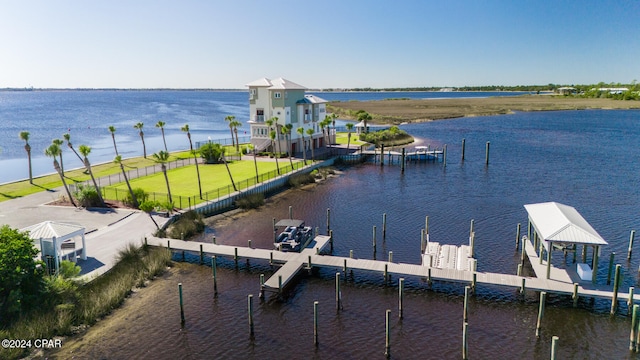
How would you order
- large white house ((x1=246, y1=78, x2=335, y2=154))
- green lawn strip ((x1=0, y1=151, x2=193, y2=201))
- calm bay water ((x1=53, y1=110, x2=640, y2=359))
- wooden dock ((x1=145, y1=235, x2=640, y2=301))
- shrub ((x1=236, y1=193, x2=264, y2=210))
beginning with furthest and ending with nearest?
large white house ((x1=246, y1=78, x2=335, y2=154)), green lawn strip ((x1=0, y1=151, x2=193, y2=201)), shrub ((x1=236, y1=193, x2=264, y2=210)), wooden dock ((x1=145, y1=235, x2=640, y2=301)), calm bay water ((x1=53, y1=110, x2=640, y2=359))

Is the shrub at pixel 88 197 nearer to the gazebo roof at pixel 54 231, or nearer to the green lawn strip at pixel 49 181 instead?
the green lawn strip at pixel 49 181

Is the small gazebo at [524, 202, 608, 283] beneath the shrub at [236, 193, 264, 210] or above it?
above

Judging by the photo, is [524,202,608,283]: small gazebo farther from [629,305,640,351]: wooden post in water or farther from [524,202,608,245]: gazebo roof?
[629,305,640,351]: wooden post in water

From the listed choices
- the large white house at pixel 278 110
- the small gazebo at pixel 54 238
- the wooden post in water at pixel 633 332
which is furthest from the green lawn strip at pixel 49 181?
the wooden post in water at pixel 633 332

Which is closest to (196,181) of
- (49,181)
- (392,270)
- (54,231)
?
(49,181)

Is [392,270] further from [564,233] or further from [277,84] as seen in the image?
[277,84]

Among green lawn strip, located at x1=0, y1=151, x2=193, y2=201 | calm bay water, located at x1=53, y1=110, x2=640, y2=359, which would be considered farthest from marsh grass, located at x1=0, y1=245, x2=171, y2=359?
green lawn strip, located at x1=0, y1=151, x2=193, y2=201

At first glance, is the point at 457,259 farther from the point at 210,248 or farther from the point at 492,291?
the point at 210,248
